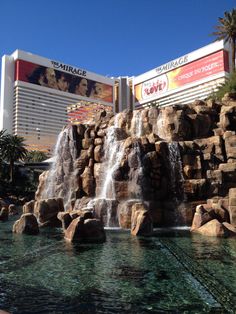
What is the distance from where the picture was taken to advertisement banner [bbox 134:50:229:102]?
383 ft

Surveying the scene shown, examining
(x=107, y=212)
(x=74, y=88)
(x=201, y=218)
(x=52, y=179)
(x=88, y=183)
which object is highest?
(x=74, y=88)

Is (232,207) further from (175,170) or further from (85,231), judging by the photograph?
(85,231)

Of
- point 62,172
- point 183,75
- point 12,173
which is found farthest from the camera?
point 183,75

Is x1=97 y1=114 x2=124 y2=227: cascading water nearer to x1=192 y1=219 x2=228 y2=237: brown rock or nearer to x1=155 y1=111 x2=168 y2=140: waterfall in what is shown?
x1=155 y1=111 x2=168 y2=140: waterfall

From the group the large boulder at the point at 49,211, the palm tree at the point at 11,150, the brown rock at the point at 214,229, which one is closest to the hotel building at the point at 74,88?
the palm tree at the point at 11,150

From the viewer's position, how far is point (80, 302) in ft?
31.9

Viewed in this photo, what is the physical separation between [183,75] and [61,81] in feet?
156

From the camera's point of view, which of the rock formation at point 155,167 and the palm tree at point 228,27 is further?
the palm tree at point 228,27

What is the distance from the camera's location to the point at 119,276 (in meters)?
12.3

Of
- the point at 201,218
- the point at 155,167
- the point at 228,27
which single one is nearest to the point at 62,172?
the point at 155,167

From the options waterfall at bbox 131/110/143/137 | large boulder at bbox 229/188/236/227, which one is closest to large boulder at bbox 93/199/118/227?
large boulder at bbox 229/188/236/227

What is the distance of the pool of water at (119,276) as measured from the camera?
9.51 meters

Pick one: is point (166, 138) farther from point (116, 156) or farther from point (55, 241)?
point (55, 241)

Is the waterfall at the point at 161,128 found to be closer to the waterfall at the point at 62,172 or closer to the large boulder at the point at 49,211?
the waterfall at the point at 62,172
